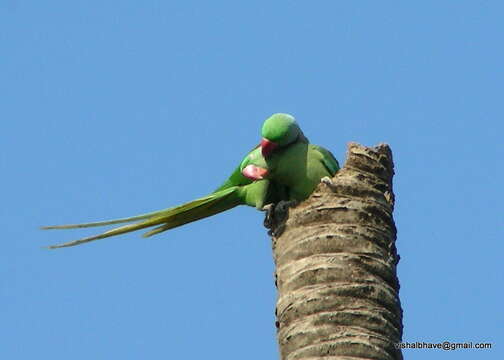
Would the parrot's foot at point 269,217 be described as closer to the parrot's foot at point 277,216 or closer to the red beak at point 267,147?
the parrot's foot at point 277,216

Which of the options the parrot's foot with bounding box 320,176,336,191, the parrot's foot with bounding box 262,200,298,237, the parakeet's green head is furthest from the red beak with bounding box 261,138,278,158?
the parrot's foot with bounding box 320,176,336,191

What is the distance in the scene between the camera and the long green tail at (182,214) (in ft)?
31.1

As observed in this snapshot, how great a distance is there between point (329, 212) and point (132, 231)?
1856mm

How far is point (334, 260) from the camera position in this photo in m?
8.14

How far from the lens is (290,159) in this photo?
944 cm

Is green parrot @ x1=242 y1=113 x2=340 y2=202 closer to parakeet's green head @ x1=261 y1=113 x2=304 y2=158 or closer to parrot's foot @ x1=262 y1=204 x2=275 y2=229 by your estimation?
parakeet's green head @ x1=261 y1=113 x2=304 y2=158

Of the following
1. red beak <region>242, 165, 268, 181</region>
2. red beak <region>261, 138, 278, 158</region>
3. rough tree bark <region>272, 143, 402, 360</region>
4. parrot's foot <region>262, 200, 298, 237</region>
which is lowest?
rough tree bark <region>272, 143, 402, 360</region>

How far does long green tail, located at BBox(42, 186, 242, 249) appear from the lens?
948 cm

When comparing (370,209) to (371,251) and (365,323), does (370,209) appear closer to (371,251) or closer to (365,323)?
(371,251)

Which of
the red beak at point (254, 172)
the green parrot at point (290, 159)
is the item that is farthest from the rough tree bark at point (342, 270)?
the red beak at point (254, 172)

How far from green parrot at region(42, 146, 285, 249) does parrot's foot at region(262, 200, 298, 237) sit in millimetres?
380

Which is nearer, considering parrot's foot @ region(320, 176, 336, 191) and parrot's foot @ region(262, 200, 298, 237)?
parrot's foot @ region(320, 176, 336, 191)

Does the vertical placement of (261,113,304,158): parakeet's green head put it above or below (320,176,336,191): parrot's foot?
above

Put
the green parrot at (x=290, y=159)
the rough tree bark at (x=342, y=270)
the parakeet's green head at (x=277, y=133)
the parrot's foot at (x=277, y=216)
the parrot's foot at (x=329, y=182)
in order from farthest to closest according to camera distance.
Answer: the parakeet's green head at (x=277, y=133) < the green parrot at (x=290, y=159) < the parrot's foot at (x=277, y=216) < the parrot's foot at (x=329, y=182) < the rough tree bark at (x=342, y=270)
